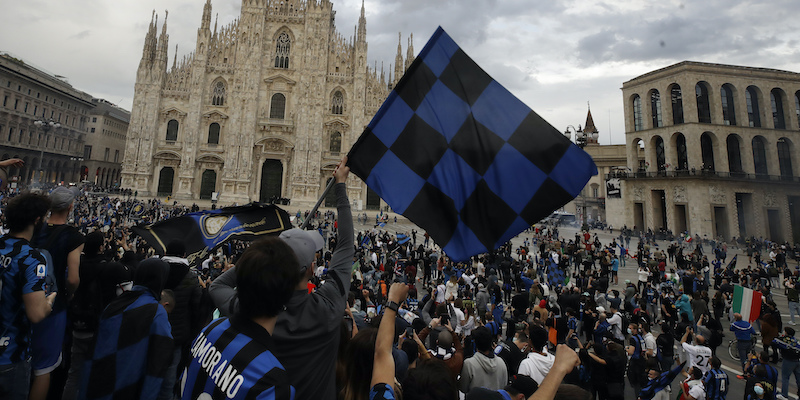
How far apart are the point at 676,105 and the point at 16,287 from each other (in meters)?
41.2

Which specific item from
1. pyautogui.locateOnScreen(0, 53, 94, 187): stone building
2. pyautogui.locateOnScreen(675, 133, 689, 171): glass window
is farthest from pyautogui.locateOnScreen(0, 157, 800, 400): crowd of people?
pyautogui.locateOnScreen(0, 53, 94, 187): stone building

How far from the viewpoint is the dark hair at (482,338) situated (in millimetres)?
3459

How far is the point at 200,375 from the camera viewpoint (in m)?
1.42

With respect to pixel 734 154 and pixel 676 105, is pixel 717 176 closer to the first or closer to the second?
pixel 734 154

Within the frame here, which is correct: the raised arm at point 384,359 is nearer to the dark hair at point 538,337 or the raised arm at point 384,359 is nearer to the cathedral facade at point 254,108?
the dark hair at point 538,337

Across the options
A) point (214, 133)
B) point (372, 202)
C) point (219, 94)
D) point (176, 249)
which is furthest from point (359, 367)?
point (219, 94)

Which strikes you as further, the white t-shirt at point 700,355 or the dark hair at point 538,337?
the white t-shirt at point 700,355

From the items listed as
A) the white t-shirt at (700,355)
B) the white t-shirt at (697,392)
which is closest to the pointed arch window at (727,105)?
the white t-shirt at (700,355)

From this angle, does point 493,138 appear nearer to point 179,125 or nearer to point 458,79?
point 458,79

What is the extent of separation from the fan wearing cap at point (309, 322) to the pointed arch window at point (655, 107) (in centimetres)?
3968

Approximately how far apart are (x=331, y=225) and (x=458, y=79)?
2006 cm

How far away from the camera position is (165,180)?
3391 centimetres

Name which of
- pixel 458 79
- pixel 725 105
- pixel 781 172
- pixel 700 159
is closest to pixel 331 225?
pixel 458 79

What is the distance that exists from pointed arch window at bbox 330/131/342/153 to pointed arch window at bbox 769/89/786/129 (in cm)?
3952
